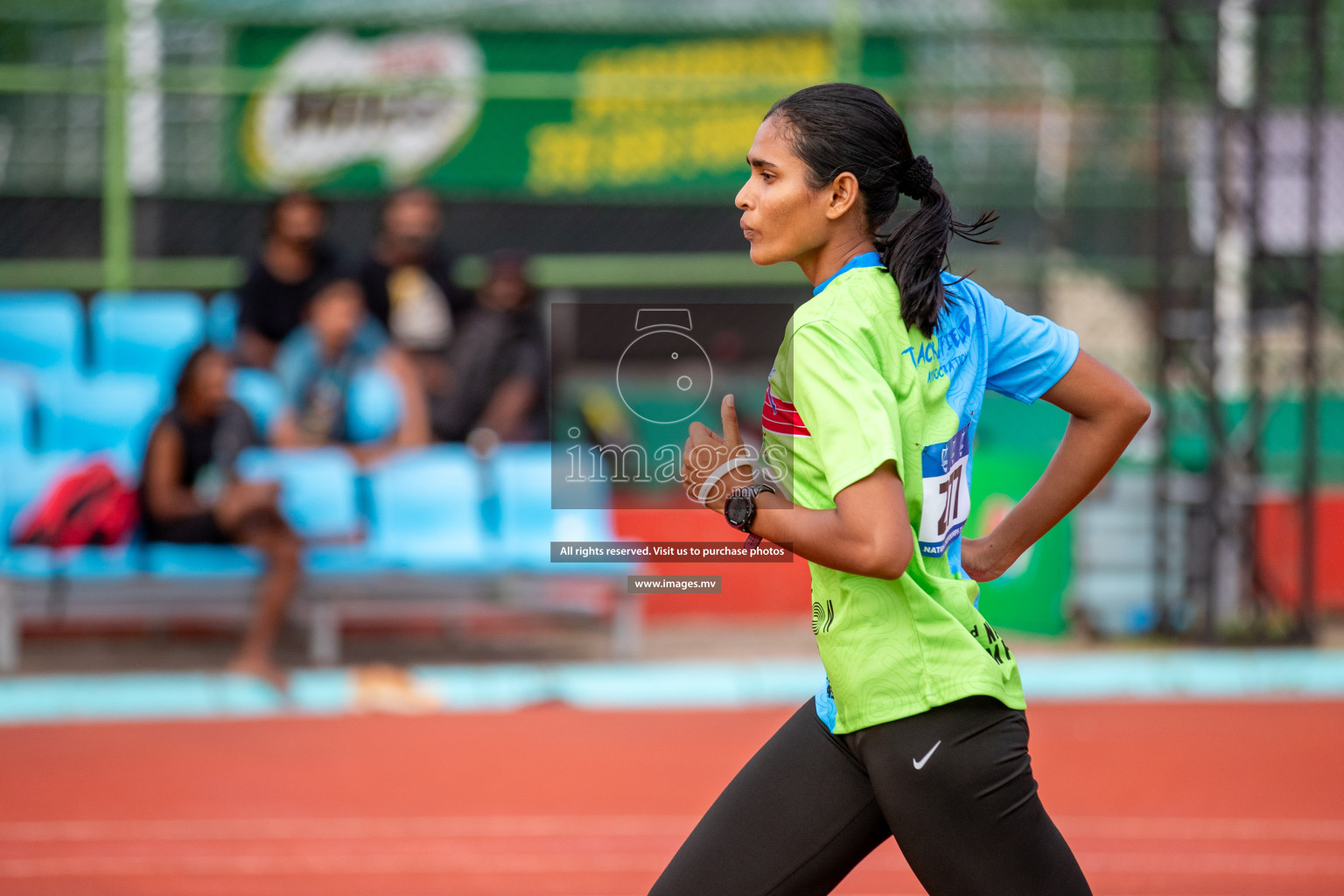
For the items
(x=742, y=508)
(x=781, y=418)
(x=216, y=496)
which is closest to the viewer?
(x=742, y=508)

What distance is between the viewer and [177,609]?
8484mm

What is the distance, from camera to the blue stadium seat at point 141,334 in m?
9.30

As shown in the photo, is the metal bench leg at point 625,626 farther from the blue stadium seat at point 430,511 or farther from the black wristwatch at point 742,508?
the black wristwatch at point 742,508

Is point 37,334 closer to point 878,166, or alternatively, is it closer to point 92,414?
point 92,414

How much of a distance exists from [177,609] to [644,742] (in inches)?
115

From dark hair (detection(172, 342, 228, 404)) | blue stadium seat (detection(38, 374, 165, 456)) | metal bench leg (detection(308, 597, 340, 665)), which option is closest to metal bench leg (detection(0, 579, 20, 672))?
blue stadium seat (detection(38, 374, 165, 456))

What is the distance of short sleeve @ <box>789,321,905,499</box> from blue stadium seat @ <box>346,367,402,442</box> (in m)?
6.92

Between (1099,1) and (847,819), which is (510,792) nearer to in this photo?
(847,819)

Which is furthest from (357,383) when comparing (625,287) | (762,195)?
(762,195)

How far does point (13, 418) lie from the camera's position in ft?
28.5

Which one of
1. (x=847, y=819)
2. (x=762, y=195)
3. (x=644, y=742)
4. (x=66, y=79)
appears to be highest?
(x=66, y=79)

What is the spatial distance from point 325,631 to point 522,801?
283 cm

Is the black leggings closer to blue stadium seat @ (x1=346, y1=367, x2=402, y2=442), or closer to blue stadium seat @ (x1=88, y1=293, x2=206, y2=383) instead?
blue stadium seat @ (x1=346, y1=367, x2=402, y2=442)

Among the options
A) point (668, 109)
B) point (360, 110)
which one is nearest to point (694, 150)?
point (668, 109)
